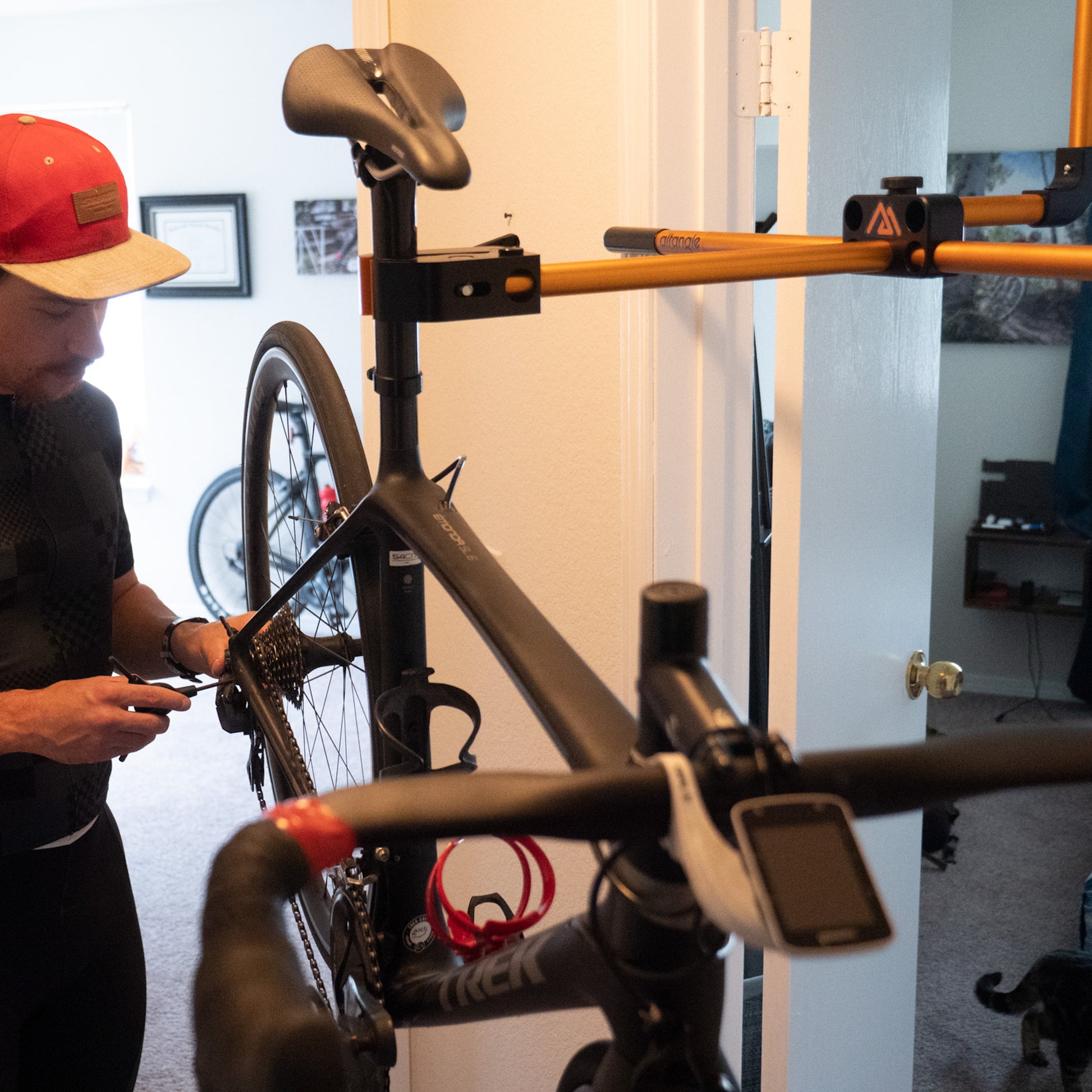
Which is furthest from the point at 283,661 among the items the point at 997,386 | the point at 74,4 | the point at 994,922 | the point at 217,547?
the point at 74,4

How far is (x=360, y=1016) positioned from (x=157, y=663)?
2.44ft

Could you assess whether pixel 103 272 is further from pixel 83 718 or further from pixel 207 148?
pixel 207 148

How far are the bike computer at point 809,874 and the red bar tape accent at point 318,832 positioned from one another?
13 cm

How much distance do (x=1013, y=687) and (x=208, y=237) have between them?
3.85 m

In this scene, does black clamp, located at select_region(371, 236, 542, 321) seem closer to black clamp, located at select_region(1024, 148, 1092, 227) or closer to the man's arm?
black clamp, located at select_region(1024, 148, 1092, 227)

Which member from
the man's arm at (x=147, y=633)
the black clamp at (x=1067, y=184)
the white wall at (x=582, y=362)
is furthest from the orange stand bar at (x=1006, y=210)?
the man's arm at (x=147, y=633)

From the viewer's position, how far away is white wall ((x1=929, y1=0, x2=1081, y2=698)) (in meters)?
4.23

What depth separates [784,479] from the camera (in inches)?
51.0

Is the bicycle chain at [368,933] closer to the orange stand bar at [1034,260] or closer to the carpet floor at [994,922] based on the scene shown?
the orange stand bar at [1034,260]

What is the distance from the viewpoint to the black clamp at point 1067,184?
100 centimetres

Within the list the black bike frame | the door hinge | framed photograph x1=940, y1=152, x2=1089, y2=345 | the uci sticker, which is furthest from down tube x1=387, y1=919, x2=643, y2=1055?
framed photograph x1=940, y1=152, x2=1089, y2=345

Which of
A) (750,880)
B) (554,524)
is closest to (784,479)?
(554,524)

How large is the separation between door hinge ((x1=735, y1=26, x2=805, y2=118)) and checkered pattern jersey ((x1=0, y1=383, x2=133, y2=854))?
820 millimetres

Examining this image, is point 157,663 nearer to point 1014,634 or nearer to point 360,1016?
point 360,1016
